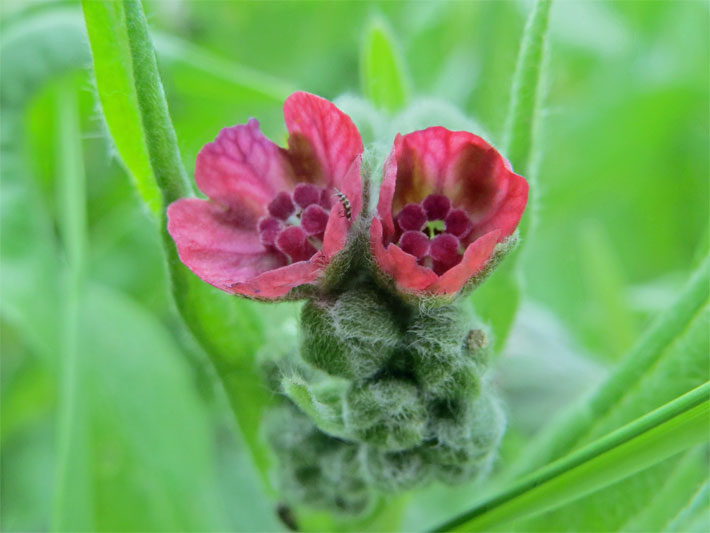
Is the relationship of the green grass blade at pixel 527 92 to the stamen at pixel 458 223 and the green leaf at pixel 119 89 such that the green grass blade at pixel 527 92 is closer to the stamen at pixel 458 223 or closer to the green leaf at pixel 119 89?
the stamen at pixel 458 223

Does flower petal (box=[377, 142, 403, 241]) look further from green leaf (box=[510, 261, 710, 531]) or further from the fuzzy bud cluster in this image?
green leaf (box=[510, 261, 710, 531])

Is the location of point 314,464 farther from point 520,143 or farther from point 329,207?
point 520,143

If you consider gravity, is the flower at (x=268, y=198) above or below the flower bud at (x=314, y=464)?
above

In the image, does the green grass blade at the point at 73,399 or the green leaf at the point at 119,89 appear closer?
the green leaf at the point at 119,89

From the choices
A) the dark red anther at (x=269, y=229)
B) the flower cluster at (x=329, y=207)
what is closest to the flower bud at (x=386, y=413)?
the flower cluster at (x=329, y=207)

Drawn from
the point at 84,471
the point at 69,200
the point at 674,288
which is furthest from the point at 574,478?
the point at 674,288

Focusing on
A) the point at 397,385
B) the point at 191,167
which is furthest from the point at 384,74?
the point at 397,385

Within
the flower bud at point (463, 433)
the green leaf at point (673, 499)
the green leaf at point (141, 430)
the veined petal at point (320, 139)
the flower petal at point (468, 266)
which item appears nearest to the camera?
the flower petal at point (468, 266)

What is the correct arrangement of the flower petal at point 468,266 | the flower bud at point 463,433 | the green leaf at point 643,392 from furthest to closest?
the green leaf at point 643,392, the flower bud at point 463,433, the flower petal at point 468,266

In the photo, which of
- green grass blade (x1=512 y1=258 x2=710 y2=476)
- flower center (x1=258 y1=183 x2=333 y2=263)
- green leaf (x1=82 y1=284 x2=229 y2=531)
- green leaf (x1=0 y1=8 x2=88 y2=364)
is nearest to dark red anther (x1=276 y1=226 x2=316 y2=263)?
flower center (x1=258 y1=183 x2=333 y2=263)
